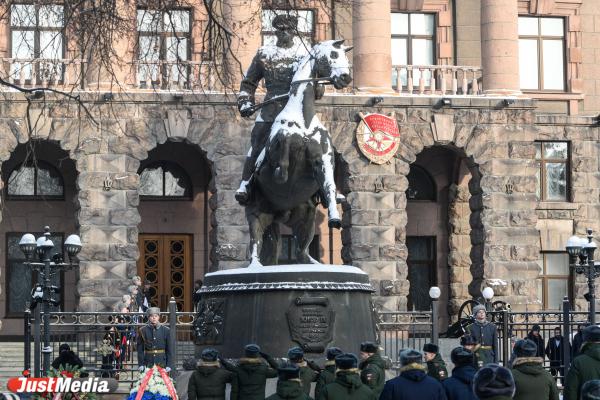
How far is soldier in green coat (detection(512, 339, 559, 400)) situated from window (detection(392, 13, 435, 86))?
3200cm

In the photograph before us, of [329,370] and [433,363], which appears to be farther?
[433,363]

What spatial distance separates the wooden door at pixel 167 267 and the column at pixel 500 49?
949 cm

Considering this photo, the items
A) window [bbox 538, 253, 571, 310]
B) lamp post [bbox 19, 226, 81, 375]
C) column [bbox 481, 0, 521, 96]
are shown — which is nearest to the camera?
lamp post [bbox 19, 226, 81, 375]

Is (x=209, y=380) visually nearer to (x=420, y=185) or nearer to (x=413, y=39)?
(x=413, y=39)

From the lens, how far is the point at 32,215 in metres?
44.5

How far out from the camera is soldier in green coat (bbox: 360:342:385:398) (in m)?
17.5

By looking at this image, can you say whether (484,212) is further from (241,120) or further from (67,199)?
(67,199)

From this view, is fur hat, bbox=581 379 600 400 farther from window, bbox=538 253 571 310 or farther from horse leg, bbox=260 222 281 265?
window, bbox=538 253 571 310

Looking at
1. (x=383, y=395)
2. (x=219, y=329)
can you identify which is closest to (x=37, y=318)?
(x=219, y=329)

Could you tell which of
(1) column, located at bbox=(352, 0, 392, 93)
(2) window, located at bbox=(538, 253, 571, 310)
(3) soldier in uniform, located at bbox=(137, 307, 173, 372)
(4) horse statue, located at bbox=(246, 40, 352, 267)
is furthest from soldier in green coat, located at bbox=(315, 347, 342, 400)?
(2) window, located at bbox=(538, 253, 571, 310)

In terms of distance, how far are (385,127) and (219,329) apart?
22180mm

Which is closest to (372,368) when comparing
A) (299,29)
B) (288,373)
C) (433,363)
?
(433,363)

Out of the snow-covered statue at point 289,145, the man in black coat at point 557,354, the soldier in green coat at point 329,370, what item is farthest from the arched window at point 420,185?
the soldier in green coat at point 329,370

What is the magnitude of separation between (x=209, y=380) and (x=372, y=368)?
5.95 feet
